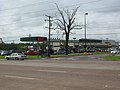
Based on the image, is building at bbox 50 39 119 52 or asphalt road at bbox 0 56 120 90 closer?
asphalt road at bbox 0 56 120 90

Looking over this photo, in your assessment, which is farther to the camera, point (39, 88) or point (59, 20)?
point (59, 20)

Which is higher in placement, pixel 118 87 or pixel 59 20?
pixel 59 20

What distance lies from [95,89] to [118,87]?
1.15m

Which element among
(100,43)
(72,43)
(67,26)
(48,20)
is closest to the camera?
(48,20)

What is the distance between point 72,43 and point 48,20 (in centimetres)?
9829

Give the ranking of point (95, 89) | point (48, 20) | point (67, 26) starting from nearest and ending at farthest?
1. point (95, 89)
2. point (48, 20)
3. point (67, 26)

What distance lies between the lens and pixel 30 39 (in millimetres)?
119750

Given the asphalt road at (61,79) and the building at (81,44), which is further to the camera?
the building at (81,44)

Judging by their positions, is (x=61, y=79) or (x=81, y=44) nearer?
(x=61, y=79)

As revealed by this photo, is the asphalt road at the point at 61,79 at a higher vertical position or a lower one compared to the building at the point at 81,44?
lower

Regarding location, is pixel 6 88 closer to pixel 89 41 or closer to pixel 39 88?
pixel 39 88

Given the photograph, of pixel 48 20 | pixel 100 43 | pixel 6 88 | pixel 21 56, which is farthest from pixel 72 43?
pixel 6 88

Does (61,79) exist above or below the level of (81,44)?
below

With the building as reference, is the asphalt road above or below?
below
